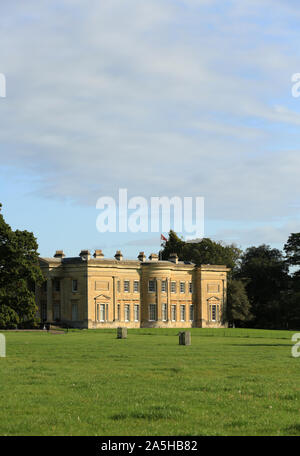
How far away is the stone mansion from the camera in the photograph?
10544cm

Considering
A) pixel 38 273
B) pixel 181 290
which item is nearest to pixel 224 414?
pixel 38 273

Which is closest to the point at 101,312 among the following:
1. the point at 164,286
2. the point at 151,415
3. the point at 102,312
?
the point at 102,312

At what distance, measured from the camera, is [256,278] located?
125000 mm

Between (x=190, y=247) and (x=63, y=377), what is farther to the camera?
(x=190, y=247)

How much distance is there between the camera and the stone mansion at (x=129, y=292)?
105m

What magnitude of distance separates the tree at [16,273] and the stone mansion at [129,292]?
30.4m

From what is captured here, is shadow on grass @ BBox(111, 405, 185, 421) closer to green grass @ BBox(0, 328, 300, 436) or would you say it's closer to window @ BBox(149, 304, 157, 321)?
green grass @ BBox(0, 328, 300, 436)

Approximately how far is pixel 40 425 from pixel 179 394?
5.33m

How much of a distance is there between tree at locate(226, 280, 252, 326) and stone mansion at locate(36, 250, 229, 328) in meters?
1.10

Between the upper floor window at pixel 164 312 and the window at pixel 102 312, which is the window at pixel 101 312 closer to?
the window at pixel 102 312

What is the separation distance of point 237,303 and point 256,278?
895 cm
